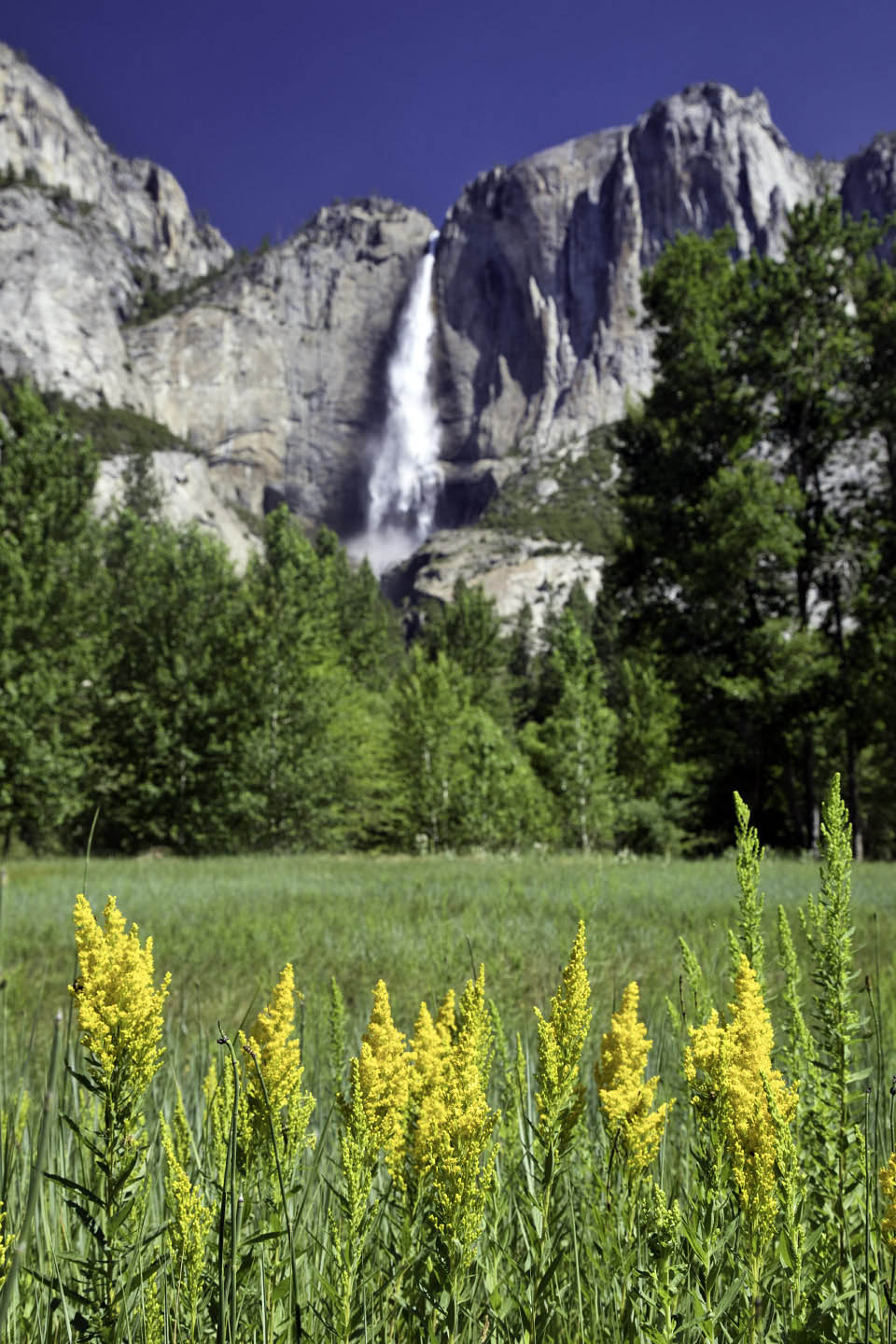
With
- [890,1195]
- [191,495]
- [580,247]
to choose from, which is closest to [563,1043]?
[890,1195]

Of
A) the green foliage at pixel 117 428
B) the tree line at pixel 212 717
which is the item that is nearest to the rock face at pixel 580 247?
the green foliage at pixel 117 428

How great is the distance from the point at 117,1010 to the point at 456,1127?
1.61 feet

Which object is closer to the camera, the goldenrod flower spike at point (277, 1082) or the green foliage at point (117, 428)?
the goldenrod flower spike at point (277, 1082)

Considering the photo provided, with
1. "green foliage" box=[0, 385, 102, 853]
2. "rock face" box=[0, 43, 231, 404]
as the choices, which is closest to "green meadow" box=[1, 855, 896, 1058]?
"green foliage" box=[0, 385, 102, 853]

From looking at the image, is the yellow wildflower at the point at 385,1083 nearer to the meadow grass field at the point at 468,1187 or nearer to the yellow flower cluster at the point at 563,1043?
the meadow grass field at the point at 468,1187

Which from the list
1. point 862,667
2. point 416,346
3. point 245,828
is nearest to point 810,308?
point 862,667

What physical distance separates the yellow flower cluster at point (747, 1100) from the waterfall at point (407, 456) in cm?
14639

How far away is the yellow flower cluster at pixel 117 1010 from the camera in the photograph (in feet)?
3.39

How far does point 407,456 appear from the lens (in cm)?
15475

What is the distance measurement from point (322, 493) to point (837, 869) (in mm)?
155089

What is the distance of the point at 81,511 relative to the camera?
22.9 meters

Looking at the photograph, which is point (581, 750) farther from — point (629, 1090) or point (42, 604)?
point (629, 1090)

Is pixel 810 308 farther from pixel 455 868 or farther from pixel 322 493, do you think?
pixel 322 493

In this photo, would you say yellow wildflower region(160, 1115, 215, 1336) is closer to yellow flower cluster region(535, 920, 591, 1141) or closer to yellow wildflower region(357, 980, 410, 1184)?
yellow wildflower region(357, 980, 410, 1184)
